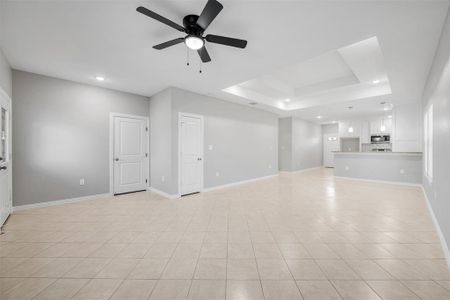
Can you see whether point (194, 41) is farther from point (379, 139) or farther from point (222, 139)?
point (379, 139)

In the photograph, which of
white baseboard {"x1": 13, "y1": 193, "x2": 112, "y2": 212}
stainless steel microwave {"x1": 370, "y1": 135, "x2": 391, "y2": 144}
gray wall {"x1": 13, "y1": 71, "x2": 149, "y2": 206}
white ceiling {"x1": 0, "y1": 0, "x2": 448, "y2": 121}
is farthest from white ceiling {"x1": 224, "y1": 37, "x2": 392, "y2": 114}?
stainless steel microwave {"x1": 370, "y1": 135, "x2": 391, "y2": 144}

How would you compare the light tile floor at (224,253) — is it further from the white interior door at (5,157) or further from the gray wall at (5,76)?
the gray wall at (5,76)

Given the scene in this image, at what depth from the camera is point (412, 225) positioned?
2.80 metres

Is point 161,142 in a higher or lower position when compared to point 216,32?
lower

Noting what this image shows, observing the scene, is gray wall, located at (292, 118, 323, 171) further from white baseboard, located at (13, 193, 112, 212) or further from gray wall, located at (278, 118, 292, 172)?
white baseboard, located at (13, 193, 112, 212)

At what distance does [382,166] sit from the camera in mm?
6086

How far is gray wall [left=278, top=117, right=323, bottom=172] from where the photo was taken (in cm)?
855

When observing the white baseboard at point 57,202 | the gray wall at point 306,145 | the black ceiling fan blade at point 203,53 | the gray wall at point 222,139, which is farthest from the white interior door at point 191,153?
the gray wall at point 306,145

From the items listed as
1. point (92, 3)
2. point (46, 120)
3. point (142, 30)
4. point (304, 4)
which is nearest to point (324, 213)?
point (304, 4)

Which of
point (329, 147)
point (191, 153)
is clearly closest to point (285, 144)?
point (329, 147)

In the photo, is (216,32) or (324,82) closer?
(216,32)

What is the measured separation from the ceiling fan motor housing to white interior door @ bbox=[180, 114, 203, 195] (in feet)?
8.74

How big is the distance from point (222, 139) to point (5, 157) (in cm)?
444

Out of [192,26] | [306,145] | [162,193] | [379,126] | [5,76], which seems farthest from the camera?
[306,145]
